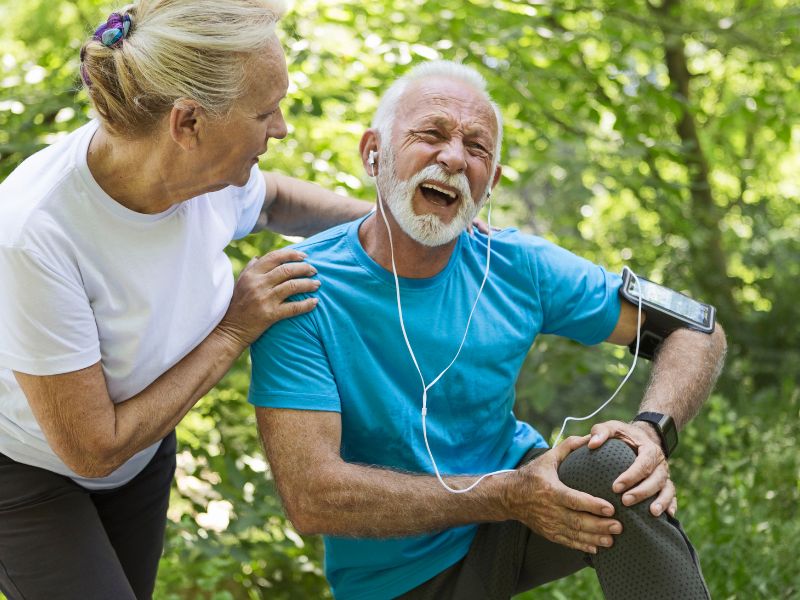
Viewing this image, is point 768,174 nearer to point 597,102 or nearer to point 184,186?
point 597,102

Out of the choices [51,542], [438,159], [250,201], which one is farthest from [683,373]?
[51,542]

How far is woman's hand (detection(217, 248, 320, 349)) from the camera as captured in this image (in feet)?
7.06

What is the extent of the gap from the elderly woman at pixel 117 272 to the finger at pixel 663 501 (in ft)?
3.12

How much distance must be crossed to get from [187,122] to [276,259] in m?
0.46

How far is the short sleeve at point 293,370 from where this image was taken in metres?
2.14

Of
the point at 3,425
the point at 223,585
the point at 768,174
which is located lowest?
the point at 768,174

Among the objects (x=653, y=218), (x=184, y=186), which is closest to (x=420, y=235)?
(x=184, y=186)

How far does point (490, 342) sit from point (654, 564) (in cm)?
70

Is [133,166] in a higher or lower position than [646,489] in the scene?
higher

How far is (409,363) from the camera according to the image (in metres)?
2.32

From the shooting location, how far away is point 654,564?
6.34ft

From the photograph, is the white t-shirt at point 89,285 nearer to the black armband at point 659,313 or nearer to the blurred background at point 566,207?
the blurred background at point 566,207

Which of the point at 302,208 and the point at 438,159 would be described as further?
the point at 302,208

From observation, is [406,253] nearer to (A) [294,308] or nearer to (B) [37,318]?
(A) [294,308]
